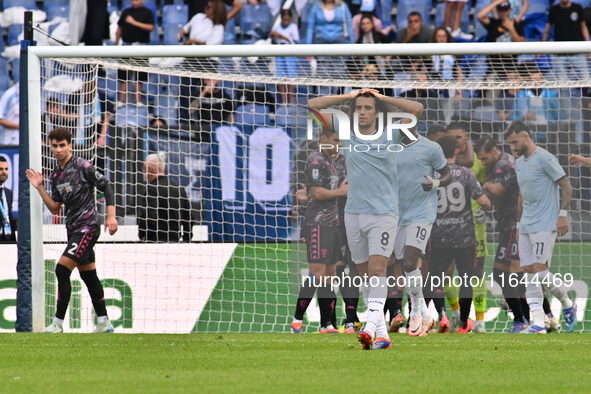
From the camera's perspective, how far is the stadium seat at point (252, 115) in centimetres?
1043

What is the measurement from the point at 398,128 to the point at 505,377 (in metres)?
3.81

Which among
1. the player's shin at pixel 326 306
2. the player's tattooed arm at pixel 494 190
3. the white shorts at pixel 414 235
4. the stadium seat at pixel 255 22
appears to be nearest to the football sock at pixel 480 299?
the player's tattooed arm at pixel 494 190

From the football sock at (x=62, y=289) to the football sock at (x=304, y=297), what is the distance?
7.64ft

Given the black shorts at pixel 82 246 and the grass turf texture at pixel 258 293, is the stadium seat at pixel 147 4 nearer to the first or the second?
the grass turf texture at pixel 258 293

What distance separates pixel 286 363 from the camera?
6375mm

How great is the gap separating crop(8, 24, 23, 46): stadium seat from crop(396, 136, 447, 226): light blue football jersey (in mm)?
9219

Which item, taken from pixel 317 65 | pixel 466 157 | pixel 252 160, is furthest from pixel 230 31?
pixel 466 157

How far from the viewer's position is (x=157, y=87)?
36.0 ft

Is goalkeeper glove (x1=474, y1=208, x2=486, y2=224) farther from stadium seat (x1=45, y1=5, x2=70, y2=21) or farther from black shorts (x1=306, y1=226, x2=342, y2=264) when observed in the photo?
stadium seat (x1=45, y1=5, x2=70, y2=21)

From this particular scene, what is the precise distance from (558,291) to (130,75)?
5.27 m

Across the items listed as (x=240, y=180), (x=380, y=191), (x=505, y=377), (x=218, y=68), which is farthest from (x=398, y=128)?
(x=505, y=377)

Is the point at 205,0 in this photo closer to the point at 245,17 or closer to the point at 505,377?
the point at 245,17

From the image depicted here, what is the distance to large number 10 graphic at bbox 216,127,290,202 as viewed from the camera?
10141mm

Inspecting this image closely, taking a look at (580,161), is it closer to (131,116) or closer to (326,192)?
(326,192)
